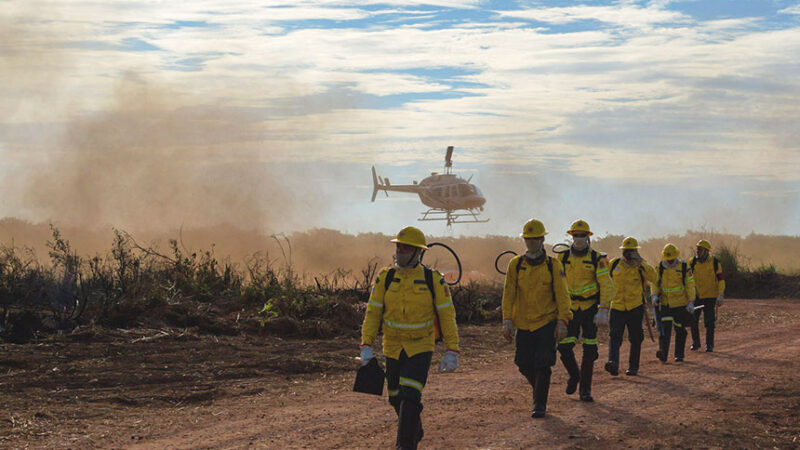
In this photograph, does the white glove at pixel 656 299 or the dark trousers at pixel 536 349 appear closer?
the dark trousers at pixel 536 349

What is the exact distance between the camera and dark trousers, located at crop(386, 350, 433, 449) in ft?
24.4

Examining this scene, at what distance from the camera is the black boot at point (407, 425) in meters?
7.39

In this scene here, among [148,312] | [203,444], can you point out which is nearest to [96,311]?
[148,312]

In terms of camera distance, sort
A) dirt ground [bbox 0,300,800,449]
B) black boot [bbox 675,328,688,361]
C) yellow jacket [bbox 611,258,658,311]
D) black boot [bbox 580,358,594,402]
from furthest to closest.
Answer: black boot [bbox 675,328,688,361], yellow jacket [bbox 611,258,658,311], black boot [bbox 580,358,594,402], dirt ground [bbox 0,300,800,449]

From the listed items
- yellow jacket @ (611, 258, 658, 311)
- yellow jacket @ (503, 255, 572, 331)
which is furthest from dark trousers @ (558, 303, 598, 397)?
yellow jacket @ (611, 258, 658, 311)

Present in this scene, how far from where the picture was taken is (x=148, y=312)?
1741 cm

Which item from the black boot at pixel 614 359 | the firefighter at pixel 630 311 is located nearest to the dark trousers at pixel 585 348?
the black boot at pixel 614 359

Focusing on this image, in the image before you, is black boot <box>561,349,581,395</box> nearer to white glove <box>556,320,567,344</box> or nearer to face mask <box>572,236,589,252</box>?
white glove <box>556,320,567,344</box>

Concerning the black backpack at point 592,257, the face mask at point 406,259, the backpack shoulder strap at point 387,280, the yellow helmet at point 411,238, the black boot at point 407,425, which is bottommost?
the black boot at point 407,425

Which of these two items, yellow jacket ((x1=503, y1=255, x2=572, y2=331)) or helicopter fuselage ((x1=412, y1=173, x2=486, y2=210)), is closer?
yellow jacket ((x1=503, y1=255, x2=572, y2=331))

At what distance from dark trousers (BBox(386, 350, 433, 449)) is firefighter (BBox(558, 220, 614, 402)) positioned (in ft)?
12.2

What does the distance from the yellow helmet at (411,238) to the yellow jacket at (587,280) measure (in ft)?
14.0

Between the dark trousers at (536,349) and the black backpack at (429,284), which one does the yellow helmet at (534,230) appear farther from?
the black backpack at (429,284)

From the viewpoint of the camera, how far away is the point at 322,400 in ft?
39.0
